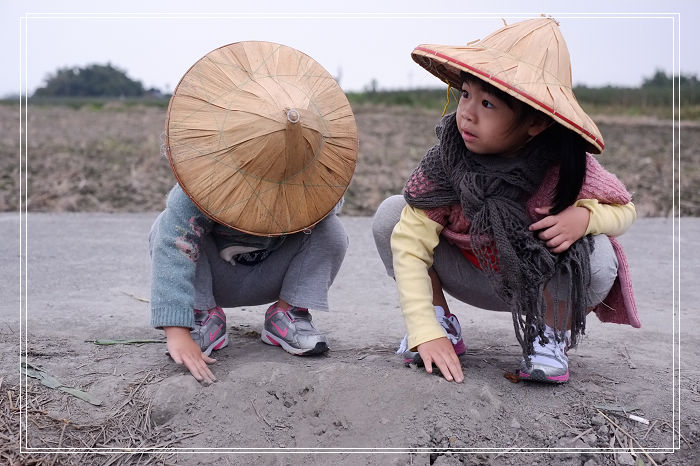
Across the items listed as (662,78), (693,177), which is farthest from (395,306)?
(662,78)

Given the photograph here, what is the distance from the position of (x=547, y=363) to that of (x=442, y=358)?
32 centimetres

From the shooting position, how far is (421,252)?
2.20 m

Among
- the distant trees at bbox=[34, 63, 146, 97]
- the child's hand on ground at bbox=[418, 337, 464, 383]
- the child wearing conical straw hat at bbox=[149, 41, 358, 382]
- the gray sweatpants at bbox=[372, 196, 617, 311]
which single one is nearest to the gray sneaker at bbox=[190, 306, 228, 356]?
the child wearing conical straw hat at bbox=[149, 41, 358, 382]

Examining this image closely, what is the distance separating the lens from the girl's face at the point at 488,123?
196cm

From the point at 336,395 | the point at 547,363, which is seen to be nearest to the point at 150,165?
the point at 336,395

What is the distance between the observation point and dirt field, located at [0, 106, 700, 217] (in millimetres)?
6539

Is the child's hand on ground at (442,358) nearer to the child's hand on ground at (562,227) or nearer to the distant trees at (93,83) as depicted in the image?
the child's hand on ground at (562,227)

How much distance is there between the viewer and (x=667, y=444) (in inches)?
75.4

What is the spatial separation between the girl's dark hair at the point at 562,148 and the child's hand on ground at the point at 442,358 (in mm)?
522

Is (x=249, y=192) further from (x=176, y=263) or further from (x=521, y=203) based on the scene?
(x=521, y=203)

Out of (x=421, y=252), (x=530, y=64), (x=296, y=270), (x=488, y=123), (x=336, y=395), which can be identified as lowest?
(x=336, y=395)

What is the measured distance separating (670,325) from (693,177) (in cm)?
602

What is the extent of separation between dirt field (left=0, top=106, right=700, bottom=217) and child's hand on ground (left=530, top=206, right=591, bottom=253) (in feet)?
11.6

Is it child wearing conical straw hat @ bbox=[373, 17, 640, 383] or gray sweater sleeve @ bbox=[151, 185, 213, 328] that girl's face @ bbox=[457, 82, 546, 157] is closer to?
child wearing conical straw hat @ bbox=[373, 17, 640, 383]
